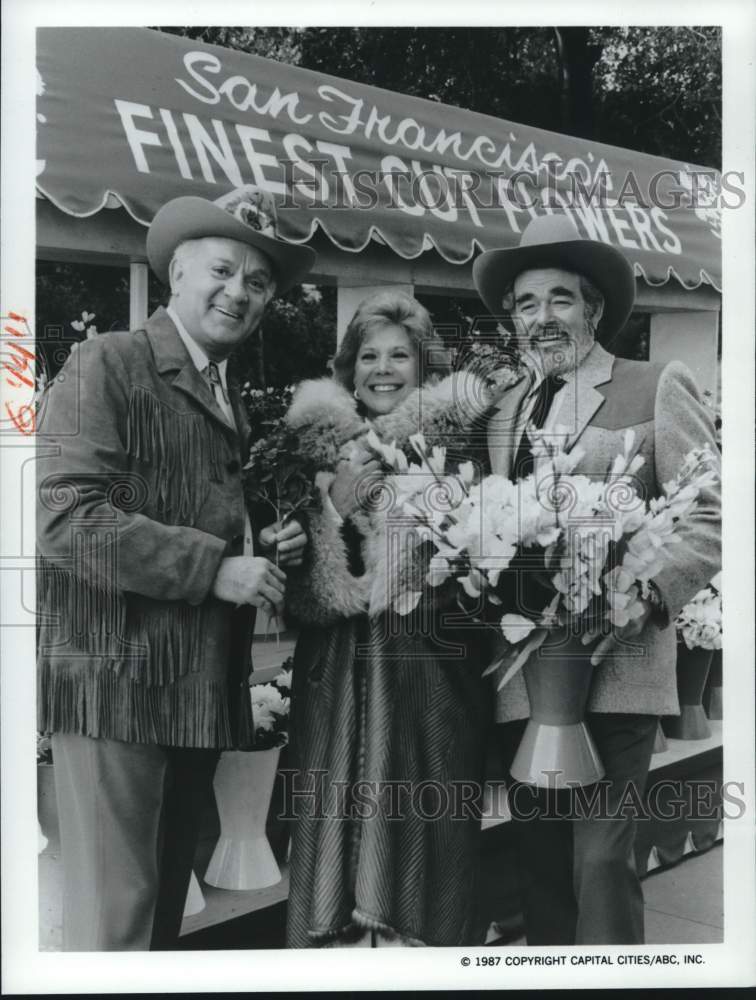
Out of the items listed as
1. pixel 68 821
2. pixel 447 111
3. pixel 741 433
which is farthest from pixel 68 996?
pixel 447 111

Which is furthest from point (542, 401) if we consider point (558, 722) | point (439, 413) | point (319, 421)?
point (558, 722)

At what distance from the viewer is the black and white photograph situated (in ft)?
Result: 10.3

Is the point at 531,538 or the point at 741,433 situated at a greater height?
the point at 741,433

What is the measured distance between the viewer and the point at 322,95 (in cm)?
323

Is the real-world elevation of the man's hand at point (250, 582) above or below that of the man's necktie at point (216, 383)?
below

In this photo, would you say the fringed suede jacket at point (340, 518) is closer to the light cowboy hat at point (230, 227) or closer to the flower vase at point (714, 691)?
the light cowboy hat at point (230, 227)

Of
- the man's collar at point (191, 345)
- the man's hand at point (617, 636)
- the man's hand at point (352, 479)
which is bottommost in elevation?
the man's hand at point (617, 636)

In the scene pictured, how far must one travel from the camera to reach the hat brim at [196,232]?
3.13 m

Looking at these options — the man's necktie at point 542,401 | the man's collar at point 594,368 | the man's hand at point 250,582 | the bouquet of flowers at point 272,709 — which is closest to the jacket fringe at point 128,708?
the bouquet of flowers at point 272,709

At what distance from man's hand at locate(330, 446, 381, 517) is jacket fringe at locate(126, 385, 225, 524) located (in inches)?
15.5

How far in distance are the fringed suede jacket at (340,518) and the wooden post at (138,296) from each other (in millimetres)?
558

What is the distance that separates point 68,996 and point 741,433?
2951 mm
